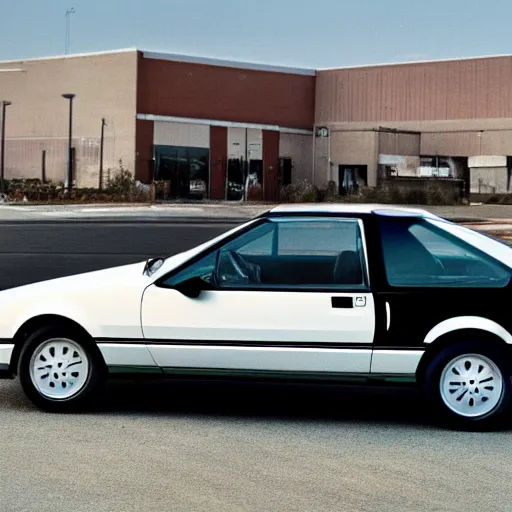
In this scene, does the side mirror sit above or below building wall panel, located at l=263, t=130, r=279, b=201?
below

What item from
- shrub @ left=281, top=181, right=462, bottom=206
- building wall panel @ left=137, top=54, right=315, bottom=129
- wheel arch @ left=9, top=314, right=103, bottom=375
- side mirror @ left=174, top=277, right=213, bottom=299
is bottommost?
wheel arch @ left=9, top=314, right=103, bottom=375

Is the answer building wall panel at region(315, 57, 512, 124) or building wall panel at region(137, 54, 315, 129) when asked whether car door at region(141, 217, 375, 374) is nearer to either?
building wall panel at region(137, 54, 315, 129)

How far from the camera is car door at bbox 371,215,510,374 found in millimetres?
7383

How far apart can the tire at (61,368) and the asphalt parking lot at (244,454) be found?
0.15 meters

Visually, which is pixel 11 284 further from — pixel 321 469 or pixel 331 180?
pixel 331 180

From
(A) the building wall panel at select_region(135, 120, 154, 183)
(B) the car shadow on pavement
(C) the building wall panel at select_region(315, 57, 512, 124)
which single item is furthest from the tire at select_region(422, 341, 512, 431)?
(C) the building wall panel at select_region(315, 57, 512, 124)

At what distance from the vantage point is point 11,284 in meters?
17.0

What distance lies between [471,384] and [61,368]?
279 cm

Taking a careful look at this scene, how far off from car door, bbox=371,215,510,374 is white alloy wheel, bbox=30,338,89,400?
204 centimetres

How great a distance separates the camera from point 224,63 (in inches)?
2539

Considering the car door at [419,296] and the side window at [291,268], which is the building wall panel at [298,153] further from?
the car door at [419,296]

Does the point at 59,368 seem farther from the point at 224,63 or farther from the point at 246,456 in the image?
the point at 224,63

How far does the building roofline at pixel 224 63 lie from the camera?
61.9 meters

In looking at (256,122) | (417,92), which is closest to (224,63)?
(256,122)
